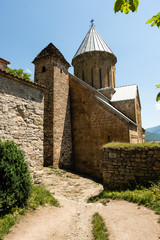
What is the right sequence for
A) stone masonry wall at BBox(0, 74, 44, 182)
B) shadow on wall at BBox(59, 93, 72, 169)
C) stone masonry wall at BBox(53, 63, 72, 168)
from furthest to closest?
shadow on wall at BBox(59, 93, 72, 169) → stone masonry wall at BBox(53, 63, 72, 168) → stone masonry wall at BBox(0, 74, 44, 182)

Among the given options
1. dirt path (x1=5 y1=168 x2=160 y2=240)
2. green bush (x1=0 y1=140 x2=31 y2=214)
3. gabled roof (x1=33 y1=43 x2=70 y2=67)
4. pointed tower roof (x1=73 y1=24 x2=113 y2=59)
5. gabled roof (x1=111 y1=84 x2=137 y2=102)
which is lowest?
dirt path (x1=5 y1=168 x2=160 y2=240)

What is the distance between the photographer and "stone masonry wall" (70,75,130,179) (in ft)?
35.8

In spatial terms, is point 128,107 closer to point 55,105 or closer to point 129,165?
point 55,105

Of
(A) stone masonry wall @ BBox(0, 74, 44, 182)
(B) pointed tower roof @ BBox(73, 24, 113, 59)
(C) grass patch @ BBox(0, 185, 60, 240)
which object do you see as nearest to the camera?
(C) grass patch @ BBox(0, 185, 60, 240)

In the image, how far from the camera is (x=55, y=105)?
1146 cm

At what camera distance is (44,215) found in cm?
427

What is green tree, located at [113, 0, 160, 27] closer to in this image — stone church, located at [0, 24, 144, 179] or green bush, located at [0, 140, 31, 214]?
green bush, located at [0, 140, 31, 214]

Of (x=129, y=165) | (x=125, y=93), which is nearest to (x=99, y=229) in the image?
(x=129, y=165)

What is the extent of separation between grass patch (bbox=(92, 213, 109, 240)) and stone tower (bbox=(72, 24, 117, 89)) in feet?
46.9

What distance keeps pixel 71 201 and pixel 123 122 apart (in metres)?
6.37

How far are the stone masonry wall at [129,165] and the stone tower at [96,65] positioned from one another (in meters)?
11.8

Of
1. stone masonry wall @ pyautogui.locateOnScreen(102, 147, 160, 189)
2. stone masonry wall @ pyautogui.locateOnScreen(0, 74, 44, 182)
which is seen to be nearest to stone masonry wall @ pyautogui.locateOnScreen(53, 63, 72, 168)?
stone masonry wall @ pyautogui.locateOnScreen(0, 74, 44, 182)

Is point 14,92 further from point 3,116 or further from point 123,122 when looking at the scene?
point 123,122

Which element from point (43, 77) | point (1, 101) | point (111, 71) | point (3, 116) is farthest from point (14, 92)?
point (111, 71)
